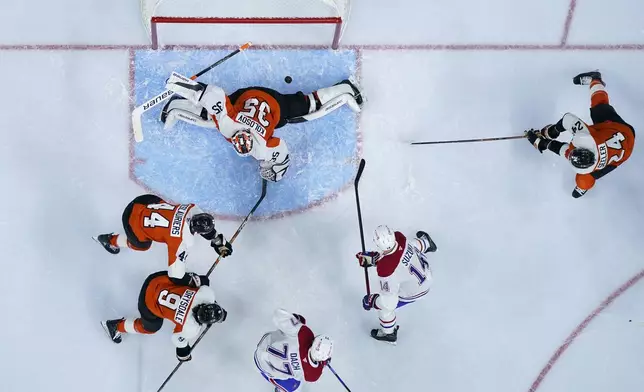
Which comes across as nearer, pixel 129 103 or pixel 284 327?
pixel 284 327

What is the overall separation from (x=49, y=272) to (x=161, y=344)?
968 mm

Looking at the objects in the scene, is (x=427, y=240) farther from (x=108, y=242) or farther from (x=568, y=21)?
(x=108, y=242)

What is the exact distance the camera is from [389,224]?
16.9 ft

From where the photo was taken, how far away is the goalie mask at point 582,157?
458 centimetres

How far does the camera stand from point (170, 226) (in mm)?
4223

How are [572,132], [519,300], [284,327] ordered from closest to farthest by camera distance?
[284,327] → [572,132] → [519,300]

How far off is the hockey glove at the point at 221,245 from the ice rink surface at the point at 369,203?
0.42 metres

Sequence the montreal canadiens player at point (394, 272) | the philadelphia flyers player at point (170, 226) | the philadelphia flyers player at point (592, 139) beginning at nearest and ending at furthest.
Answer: the philadelphia flyers player at point (170, 226)
the montreal canadiens player at point (394, 272)
the philadelphia flyers player at point (592, 139)

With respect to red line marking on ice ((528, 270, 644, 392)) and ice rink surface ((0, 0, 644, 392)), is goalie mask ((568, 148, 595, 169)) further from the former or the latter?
red line marking on ice ((528, 270, 644, 392))

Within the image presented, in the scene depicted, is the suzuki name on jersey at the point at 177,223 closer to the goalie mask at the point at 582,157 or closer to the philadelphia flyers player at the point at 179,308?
the philadelphia flyers player at the point at 179,308

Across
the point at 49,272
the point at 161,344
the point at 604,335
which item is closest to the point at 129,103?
the point at 49,272

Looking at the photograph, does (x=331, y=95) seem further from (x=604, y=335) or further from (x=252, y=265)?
(x=604, y=335)

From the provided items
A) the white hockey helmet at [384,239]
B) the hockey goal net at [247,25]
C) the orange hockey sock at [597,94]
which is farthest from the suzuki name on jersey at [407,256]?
the orange hockey sock at [597,94]

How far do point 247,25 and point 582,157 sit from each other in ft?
8.46
